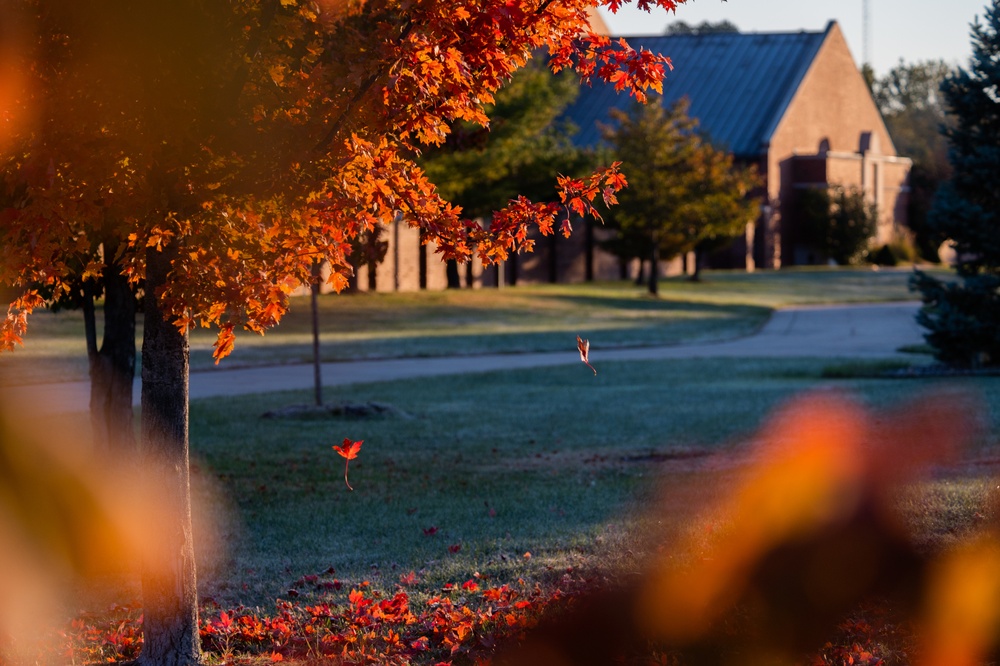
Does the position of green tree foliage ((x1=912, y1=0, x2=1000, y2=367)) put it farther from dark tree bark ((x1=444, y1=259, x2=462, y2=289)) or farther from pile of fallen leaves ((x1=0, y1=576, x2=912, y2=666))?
dark tree bark ((x1=444, y1=259, x2=462, y2=289))

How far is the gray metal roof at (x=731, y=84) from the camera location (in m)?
55.2

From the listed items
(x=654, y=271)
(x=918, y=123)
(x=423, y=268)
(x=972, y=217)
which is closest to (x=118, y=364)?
(x=972, y=217)

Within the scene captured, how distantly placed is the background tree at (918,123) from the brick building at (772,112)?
257 inches

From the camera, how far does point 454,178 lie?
111ft

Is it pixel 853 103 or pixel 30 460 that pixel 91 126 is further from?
pixel 853 103

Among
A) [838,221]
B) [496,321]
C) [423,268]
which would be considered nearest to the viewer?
[496,321]

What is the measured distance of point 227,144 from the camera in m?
4.70

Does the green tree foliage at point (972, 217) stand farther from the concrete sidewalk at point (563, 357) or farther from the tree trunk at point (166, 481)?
the tree trunk at point (166, 481)

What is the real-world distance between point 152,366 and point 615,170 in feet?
6.78

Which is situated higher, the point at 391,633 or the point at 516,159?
the point at 516,159

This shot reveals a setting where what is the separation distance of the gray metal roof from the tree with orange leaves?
4925 centimetres

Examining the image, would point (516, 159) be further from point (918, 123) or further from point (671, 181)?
point (918, 123)

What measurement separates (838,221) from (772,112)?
6.25 m

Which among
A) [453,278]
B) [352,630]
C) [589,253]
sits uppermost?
[589,253]
